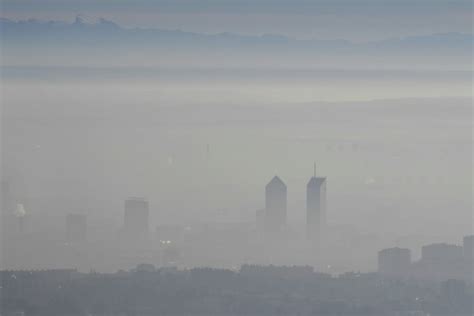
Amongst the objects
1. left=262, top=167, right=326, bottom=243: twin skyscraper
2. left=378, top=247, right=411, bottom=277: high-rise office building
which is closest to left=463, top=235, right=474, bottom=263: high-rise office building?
left=378, top=247, right=411, bottom=277: high-rise office building

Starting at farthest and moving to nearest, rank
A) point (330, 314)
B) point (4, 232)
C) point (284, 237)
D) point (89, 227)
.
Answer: point (284, 237) → point (89, 227) → point (4, 232) → point (330, 314)

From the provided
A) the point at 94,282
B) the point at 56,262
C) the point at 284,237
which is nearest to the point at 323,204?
the point at 284,237

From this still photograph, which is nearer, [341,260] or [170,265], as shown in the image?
[170,265]

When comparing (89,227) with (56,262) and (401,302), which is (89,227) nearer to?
(56,262)

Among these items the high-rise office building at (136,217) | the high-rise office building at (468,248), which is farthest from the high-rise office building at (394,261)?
the high-rise office building at (136,217)

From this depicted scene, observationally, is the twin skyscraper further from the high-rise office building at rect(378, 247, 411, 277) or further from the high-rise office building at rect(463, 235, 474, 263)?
the high-rise office building at rect(463, 235, 474, 263)

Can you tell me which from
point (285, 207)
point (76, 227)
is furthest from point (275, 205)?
point (76, 227)

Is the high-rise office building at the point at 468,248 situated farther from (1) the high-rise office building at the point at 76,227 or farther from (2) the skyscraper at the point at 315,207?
(1) the high-rise office building at the point at 76,227

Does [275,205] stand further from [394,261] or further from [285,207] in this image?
[394,261]
